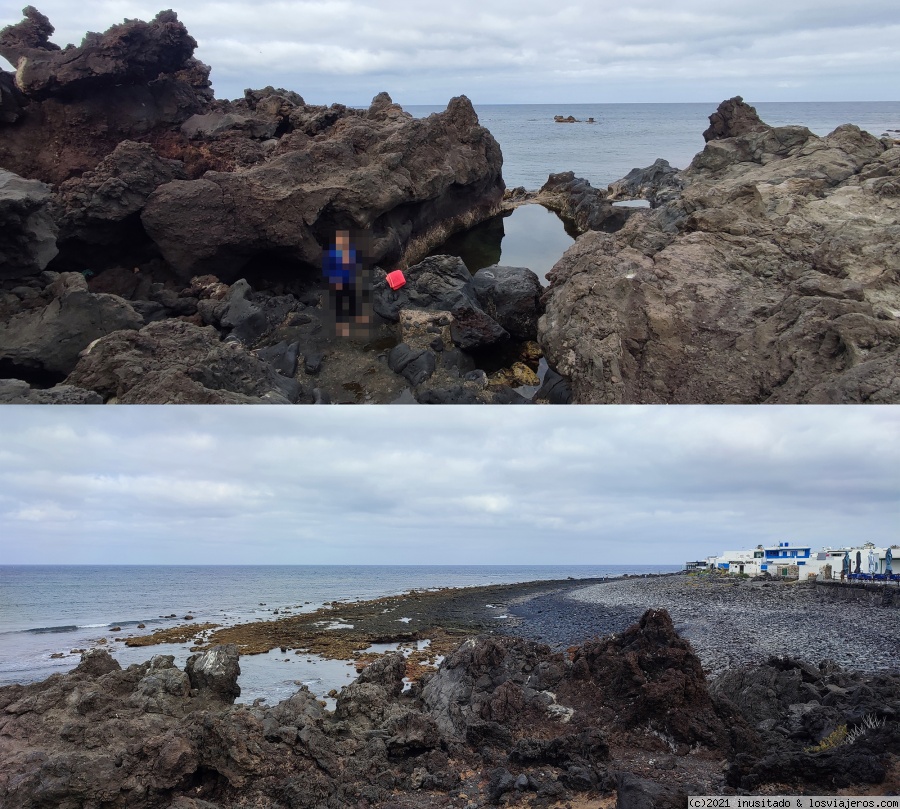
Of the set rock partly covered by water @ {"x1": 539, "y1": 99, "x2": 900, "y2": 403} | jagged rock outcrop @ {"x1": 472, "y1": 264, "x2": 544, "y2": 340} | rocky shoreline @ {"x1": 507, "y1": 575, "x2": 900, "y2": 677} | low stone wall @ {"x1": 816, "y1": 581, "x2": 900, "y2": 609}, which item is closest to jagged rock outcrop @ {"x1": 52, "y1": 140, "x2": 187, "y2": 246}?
jagged rock outcrop @ {"x1": 472, "y1": 264, "x2": 544, "y2": 340}

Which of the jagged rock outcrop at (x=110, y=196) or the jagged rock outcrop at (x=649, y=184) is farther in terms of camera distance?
the jagged rock outcrop at (x=649, y=184)

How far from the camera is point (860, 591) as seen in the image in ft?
12.7

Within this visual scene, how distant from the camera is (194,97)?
8820 millimetres

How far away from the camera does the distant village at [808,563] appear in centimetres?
331

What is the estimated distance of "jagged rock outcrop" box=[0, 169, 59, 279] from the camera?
3904 mm

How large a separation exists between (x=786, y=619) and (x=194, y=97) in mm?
8975

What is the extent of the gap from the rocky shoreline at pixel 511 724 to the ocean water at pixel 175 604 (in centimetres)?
13

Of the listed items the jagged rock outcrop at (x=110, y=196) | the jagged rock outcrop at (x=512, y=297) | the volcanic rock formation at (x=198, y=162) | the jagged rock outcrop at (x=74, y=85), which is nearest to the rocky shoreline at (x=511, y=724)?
the jagged rock outcrop at (x=512, y=297)

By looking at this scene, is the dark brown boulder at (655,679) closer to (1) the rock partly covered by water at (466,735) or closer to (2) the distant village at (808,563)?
(1) the rock partly covered by water at (466,735)

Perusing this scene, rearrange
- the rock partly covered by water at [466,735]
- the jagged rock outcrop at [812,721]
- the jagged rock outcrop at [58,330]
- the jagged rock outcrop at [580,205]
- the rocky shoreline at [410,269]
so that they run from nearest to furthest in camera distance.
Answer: the jagged rock outcrop at [812,721], the rock partly covered by water at [466,735], the rocky shoreline at [410,269], the jagged rock outcrop at [58,330], the jagged rock outcrop at [580,205]

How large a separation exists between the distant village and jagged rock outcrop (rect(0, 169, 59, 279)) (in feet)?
13.8

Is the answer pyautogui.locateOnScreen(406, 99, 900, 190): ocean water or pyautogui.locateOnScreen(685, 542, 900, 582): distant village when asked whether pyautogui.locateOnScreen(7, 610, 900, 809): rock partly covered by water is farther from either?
pyautogui.locateOnScreen(406, 99, 900, 190): ocean water

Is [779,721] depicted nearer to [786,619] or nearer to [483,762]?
[786,619]

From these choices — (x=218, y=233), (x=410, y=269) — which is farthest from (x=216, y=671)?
(x=218, y=233)
